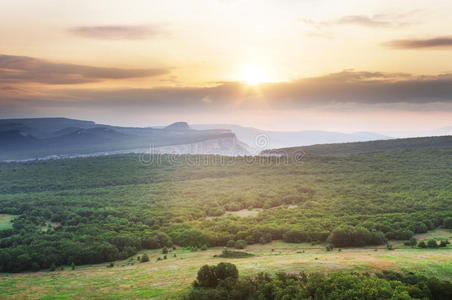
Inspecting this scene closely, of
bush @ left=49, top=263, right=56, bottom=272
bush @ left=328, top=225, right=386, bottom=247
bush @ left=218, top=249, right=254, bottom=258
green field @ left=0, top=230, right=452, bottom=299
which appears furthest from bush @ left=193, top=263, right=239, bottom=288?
bush @ left=49, top=263, right=56, bottom=272

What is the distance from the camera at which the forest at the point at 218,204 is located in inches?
1841

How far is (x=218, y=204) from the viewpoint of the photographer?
81.8 meters

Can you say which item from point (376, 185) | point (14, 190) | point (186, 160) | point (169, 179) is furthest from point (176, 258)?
point (186, 160)

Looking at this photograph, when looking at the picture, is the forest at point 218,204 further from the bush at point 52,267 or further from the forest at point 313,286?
the forest at point 313,286

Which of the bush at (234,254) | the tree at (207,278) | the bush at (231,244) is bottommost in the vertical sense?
the bush at (231,244)

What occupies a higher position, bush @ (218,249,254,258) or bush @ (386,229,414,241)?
bush @ (386,229,414,241)

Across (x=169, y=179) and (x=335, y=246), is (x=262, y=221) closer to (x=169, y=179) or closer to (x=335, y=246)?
(x=335, y=246)

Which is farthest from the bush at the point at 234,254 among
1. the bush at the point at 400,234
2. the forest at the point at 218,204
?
the bush at the point at 400,234

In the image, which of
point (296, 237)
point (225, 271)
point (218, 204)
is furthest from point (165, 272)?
point (218, 204)

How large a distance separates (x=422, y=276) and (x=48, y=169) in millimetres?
151347

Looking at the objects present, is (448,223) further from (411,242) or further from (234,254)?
(234,254)

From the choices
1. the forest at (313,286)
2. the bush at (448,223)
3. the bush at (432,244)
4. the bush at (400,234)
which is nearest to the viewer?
the forest at (313,286)

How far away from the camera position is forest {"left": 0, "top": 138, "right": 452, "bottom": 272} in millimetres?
46750

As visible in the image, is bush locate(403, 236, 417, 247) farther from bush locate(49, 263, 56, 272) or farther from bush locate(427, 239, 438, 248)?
bush locate(49, 263, 56, 272)
